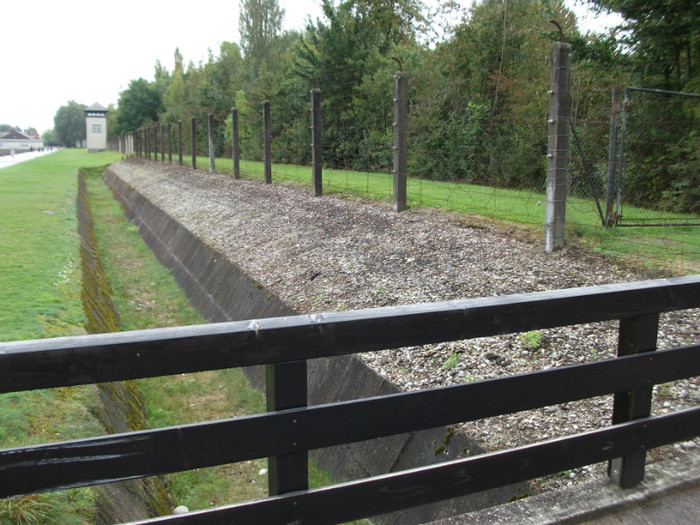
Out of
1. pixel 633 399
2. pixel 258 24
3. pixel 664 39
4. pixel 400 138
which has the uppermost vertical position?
pixel 258 24

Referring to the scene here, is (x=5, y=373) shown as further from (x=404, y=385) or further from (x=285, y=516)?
(x=404, y=385)

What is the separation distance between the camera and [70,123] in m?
170

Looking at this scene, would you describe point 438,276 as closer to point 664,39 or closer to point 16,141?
point 664,39

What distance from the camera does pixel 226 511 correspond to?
203cm

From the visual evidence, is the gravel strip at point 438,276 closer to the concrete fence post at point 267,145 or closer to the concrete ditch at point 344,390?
the concrete ditch at point 344,390

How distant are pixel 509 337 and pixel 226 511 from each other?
139 inches

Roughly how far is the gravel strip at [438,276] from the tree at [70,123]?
177 metres

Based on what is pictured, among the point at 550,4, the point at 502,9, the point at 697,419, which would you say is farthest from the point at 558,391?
the point at 550,4

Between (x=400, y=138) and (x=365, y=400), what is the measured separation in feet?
26.4

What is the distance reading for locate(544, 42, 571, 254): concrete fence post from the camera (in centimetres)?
668

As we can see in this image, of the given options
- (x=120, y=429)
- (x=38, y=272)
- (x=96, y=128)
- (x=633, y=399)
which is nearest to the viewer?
(x=633, y=399)

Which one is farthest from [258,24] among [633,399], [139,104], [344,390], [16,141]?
[16,141]

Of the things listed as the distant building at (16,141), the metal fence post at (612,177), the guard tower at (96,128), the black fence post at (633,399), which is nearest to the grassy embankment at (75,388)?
the black fence post at (633,399)

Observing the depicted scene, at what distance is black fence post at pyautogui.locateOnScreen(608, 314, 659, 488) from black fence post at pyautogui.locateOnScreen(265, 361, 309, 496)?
4.85 feet
